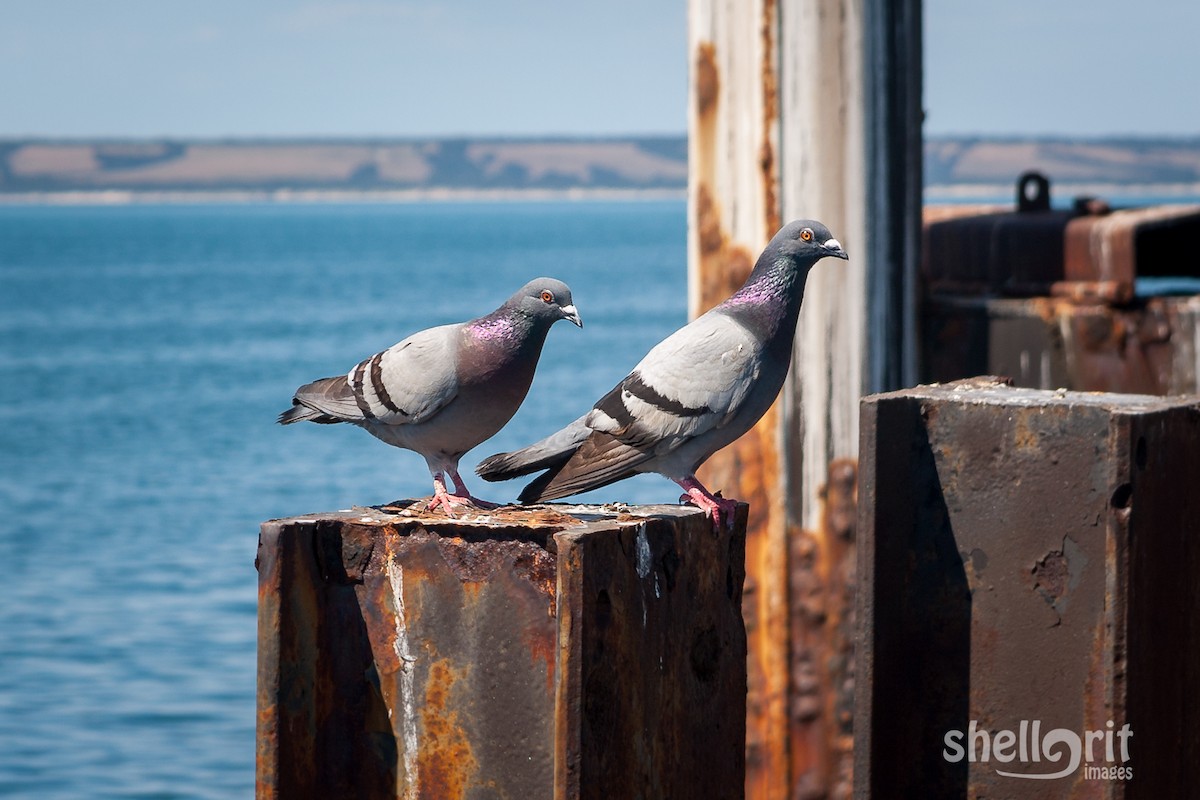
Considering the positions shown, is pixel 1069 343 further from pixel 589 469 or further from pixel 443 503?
pixel 443 503

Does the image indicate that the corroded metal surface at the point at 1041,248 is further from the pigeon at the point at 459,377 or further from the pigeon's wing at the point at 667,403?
the pigeon at the point at 459,377

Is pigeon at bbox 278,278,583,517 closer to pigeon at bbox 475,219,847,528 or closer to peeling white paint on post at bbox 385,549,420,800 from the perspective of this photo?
pigeon at bbox 475,219,847,528

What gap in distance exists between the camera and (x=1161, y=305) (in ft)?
21.2

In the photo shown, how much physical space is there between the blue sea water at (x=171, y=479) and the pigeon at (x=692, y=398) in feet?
27.9

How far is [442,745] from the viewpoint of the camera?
133 inches

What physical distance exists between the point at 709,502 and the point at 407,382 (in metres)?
0.88

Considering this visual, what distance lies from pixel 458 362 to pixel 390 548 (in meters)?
1.01

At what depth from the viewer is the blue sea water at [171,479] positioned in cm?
1330

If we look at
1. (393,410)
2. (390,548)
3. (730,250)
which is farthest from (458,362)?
(730,250)

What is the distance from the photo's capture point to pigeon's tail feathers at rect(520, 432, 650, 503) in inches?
163

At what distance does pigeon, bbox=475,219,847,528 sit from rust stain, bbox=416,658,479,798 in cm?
79

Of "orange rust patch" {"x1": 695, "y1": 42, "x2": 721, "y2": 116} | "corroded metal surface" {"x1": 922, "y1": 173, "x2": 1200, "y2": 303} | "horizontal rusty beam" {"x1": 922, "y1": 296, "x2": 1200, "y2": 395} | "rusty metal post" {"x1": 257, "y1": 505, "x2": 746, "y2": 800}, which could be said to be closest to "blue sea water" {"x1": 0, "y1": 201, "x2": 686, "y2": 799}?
"corroded metal surface" {"x1": 922, "y1": 173, "x2": 1200, "y2": 303}

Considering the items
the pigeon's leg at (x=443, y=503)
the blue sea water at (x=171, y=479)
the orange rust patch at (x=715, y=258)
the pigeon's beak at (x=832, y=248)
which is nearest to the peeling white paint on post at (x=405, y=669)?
the pigeon's leg at (x=443, y=503)

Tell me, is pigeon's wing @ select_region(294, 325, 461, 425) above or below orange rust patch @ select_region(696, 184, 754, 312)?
below
